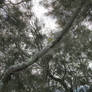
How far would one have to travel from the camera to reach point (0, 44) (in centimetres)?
398

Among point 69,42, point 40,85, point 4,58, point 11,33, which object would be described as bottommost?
point 40,85

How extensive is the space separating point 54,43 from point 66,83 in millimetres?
4457

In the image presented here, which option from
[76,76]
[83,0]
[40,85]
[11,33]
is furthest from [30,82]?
[76,76]

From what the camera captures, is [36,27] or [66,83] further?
[66,83]

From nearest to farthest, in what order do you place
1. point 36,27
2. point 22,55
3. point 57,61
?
point 22,55
point 36,27
point 57,61

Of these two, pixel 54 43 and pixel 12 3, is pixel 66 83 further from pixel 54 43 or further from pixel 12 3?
pixel 54 43

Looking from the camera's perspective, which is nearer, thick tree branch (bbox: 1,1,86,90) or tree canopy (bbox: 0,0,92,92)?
thick tree branch (bbox: 1,1,86,90)

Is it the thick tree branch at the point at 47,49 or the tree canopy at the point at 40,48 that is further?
the tree canopy at the point at 40,48

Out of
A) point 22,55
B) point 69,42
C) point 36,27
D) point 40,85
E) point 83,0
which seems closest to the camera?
point 83,0

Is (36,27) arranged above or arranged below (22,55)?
above

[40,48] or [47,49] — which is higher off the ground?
[40,48]

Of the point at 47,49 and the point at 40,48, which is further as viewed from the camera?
the point at 40,48

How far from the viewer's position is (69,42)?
1.74 meters

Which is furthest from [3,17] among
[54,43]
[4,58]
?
[54,43]
